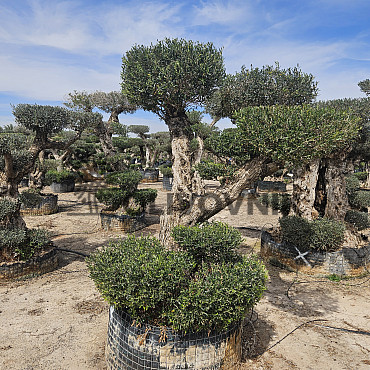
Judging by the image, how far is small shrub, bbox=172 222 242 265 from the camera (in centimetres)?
533

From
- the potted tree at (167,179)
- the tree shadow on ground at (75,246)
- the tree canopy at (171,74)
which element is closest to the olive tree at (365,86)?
the potted tree at (167,179)

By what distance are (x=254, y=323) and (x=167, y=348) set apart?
2708mm

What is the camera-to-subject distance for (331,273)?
9078 millimetres

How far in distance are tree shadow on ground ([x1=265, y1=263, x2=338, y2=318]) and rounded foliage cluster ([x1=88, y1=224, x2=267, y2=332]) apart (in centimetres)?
309

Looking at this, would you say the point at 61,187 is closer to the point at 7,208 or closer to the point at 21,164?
the point at 21,164

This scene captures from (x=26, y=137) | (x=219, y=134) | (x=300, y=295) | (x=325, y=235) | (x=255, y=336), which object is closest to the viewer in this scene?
(x=255, y=336)

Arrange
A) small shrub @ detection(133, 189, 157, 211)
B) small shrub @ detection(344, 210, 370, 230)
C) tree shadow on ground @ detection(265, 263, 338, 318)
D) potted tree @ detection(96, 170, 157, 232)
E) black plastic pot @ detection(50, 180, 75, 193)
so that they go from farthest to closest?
black plastic pot @ detection(50, 180, 75, 193) → small shrub @ detection(133, 189, 157, 211) → potted tree @ detection(96, 170, 157, 232) → small shrub @ detection(344, 210, 370, 230) → tree shadow on ground @ detection(265, 263, 338, 318)

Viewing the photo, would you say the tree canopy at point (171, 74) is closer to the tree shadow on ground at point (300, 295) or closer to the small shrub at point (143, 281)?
the small shrub at point (143, 281)

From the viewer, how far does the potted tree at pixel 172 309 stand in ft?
13.8

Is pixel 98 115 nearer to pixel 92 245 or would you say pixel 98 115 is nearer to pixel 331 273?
pixel 92 245

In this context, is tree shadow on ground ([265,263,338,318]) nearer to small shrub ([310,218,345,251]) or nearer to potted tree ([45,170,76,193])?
small shrub ([310,218,345,251])

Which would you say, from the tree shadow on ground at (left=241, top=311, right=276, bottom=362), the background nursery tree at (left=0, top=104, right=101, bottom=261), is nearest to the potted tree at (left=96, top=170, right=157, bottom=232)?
the background nursery tree at (left=0, top=104, right=101, bottom=261)

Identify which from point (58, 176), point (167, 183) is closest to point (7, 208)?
point (58, 176)

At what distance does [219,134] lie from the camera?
7238 millimetres
